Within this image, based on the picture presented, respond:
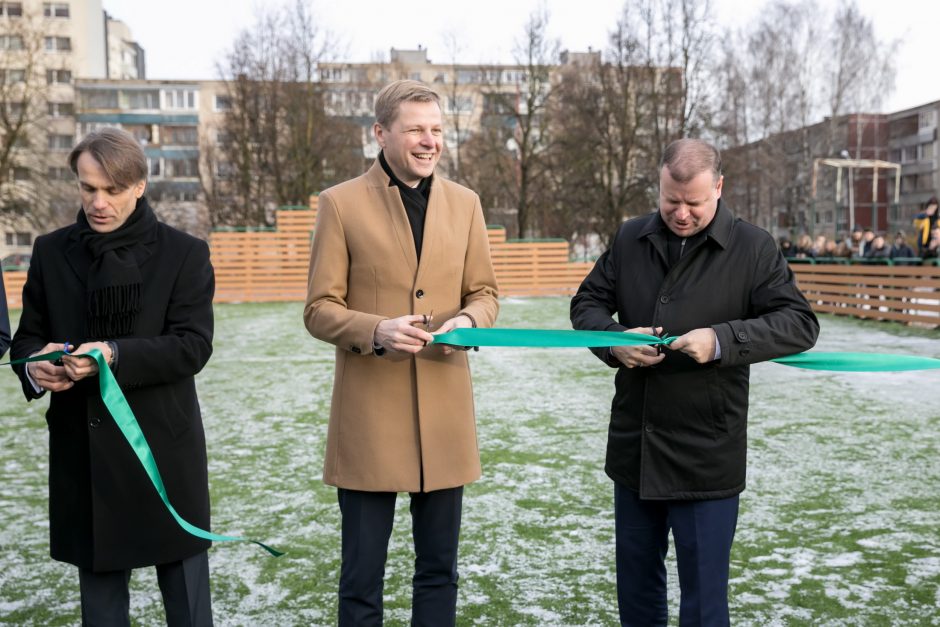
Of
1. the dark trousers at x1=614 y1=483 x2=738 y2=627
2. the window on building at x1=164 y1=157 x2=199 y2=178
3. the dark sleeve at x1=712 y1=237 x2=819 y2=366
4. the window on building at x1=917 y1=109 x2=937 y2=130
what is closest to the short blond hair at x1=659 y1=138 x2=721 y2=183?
the dark sleeve at x1=712 y1=237 x2=819 y2=366

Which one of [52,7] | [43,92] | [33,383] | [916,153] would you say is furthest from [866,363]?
[916,153]

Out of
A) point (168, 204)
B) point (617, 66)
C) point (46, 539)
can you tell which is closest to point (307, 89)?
point (617, 66)

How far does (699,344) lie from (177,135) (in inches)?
2864

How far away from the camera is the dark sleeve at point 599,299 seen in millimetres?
2768

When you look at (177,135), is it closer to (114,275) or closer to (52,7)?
(52,7)

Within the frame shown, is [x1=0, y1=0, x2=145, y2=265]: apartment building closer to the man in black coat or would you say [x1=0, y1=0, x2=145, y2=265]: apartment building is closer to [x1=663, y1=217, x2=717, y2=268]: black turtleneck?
the man in black coat

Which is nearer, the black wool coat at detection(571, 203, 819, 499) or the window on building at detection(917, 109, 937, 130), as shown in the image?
the black wool coat at detection(571, 203, 819, 499)

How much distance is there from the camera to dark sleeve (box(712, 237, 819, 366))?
8.22 ft

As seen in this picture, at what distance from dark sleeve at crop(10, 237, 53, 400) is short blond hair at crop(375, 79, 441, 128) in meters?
1.04

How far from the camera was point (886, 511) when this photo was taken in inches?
191

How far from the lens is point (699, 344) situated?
Answer: 247 cm

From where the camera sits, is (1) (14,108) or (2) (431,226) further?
(1) (14,108)

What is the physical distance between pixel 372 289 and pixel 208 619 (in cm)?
109

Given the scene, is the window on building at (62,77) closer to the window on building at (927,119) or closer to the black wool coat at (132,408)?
the window on building at (927,119)
